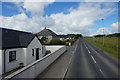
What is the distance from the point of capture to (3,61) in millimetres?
8086

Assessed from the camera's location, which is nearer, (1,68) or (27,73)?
(27,73)

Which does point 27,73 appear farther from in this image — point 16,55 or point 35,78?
point 16,55

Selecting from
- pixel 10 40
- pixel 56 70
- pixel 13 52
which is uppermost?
pixel 10 40

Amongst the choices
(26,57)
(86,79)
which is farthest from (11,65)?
(86,79)

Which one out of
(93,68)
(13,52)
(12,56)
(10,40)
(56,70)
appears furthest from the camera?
(10,40)

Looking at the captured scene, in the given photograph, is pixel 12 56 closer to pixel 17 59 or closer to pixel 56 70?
pixel 17 59

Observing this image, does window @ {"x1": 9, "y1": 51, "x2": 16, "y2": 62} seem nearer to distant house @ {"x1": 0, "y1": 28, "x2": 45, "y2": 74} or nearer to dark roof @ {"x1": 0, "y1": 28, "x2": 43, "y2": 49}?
distant house @ {"x1": 0, "y1": 28, "x2": 45, "y2": 74}

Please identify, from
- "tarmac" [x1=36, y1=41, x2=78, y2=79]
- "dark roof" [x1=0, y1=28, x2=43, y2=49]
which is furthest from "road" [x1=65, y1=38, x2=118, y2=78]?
"dark roof" [x1=0, y1=28, x2=43, y2=49]

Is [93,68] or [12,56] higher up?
[12,56]

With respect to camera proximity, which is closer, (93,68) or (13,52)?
(93,68)

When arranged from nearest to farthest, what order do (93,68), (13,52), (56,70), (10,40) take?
(56,70)
(93,68)
(13,52)
(10,40)

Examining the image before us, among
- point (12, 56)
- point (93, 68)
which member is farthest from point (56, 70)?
point (12, 56)

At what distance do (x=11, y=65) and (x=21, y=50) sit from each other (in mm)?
2215

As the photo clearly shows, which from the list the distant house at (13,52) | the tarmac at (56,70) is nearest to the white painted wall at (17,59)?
the distant house at (13,52)
